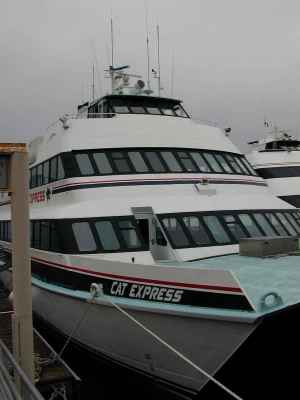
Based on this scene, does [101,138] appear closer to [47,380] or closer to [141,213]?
[141,213]

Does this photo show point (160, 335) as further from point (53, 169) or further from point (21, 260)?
point (53, 169)

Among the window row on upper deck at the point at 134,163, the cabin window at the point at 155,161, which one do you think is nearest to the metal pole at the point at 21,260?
the window row on upper deck at the point at 134,163

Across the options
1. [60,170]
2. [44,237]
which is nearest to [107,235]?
[44,237]

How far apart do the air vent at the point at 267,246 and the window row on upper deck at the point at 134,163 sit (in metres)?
3.23

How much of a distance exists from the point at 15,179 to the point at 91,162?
535 centimetres

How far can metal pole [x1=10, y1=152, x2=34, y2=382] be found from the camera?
20.4 feet

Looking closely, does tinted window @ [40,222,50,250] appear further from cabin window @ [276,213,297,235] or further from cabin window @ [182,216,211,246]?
cabin window @ [276,213,297,235]

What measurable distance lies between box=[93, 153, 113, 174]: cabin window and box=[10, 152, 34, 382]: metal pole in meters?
5.17

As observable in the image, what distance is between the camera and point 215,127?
14.3m

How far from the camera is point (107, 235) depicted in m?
9.82

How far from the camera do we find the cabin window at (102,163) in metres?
11.5

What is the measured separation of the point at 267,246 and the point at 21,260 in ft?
16.3

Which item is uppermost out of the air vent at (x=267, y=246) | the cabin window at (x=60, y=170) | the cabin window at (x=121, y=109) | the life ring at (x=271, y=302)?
the cabin window at (x=121, y=109)

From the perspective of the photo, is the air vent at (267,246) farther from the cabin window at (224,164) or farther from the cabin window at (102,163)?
the cabin window at (102,163)
